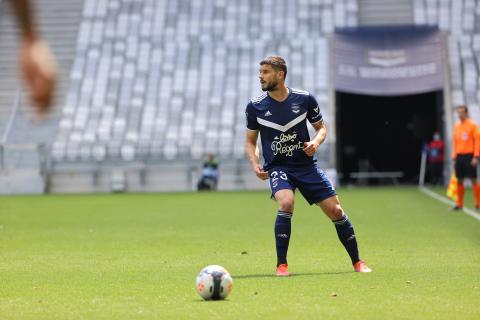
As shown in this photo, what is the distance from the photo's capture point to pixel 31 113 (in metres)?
2.26

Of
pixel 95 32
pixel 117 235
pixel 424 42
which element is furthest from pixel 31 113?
pixel 95 32

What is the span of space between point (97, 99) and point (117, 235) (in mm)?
26202

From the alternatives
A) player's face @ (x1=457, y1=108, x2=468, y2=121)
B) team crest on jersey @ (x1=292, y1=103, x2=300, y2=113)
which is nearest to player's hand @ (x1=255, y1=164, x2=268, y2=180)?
team crest on jersey @ (x1=292, y1=103, x2=300, y2=113)

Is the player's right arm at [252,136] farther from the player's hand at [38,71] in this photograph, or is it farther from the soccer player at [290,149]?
the player's hand at [38,71]

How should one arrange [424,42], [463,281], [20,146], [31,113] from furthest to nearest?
[424,42] < [20,146] < [463,281] < [31,113]

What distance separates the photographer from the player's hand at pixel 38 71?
2.18m

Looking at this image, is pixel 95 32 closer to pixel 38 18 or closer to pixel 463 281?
pixel 463 281

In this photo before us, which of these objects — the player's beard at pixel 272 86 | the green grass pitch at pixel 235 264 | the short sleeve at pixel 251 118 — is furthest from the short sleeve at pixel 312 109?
the green grass pitch at pixel 235 264

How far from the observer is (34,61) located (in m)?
Answer: 2.20

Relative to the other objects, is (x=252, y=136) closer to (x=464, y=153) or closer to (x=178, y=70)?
(x=464, y=153)

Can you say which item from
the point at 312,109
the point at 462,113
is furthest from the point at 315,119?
the point at 462,113

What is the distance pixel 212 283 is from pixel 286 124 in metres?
2.79

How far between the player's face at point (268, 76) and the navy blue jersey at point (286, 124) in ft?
0.89

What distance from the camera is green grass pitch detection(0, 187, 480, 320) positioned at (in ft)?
22.7
